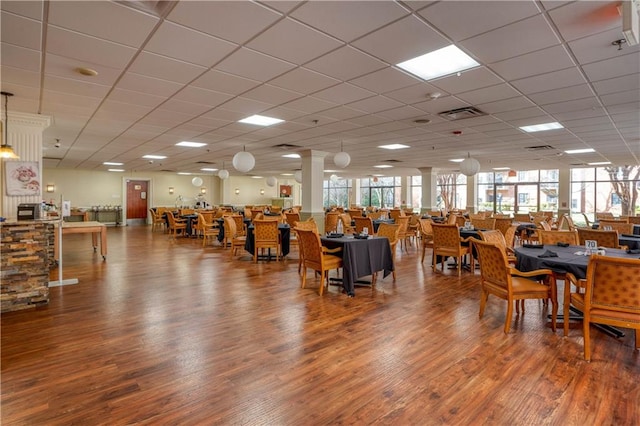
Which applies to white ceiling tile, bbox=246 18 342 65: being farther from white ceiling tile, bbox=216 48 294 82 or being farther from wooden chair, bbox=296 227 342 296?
wooden chair, bbox=296 227 342 296

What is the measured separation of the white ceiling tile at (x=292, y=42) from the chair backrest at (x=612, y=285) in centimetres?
285

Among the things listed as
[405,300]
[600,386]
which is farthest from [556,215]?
[600,386]

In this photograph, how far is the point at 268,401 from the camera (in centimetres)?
220

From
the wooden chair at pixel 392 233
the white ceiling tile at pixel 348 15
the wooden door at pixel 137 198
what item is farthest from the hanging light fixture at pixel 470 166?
the wooden door at pixel 137 198

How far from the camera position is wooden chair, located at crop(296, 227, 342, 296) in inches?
183

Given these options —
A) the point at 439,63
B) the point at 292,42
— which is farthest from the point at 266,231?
the point at 439,63

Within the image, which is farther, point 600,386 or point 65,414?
point 600,386

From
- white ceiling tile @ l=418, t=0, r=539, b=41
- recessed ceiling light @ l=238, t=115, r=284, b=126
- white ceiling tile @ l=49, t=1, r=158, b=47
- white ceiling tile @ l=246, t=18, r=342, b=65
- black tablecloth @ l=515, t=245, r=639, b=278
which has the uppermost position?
recessed ceiling light @ l=238, t=115, r=284, b=126

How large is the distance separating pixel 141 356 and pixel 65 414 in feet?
2.50

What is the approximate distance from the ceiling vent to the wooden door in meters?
16.6

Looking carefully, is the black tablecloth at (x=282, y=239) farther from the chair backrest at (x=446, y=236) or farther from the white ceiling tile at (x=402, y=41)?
the white ceiling tile at (x=402, y=41)

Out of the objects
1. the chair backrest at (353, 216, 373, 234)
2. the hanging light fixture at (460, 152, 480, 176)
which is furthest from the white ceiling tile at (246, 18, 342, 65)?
the chair backrest at (353, 216, 373, 234)

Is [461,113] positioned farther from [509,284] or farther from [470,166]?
[509,284]

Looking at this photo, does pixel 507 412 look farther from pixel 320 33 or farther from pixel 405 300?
pixel 320 33
